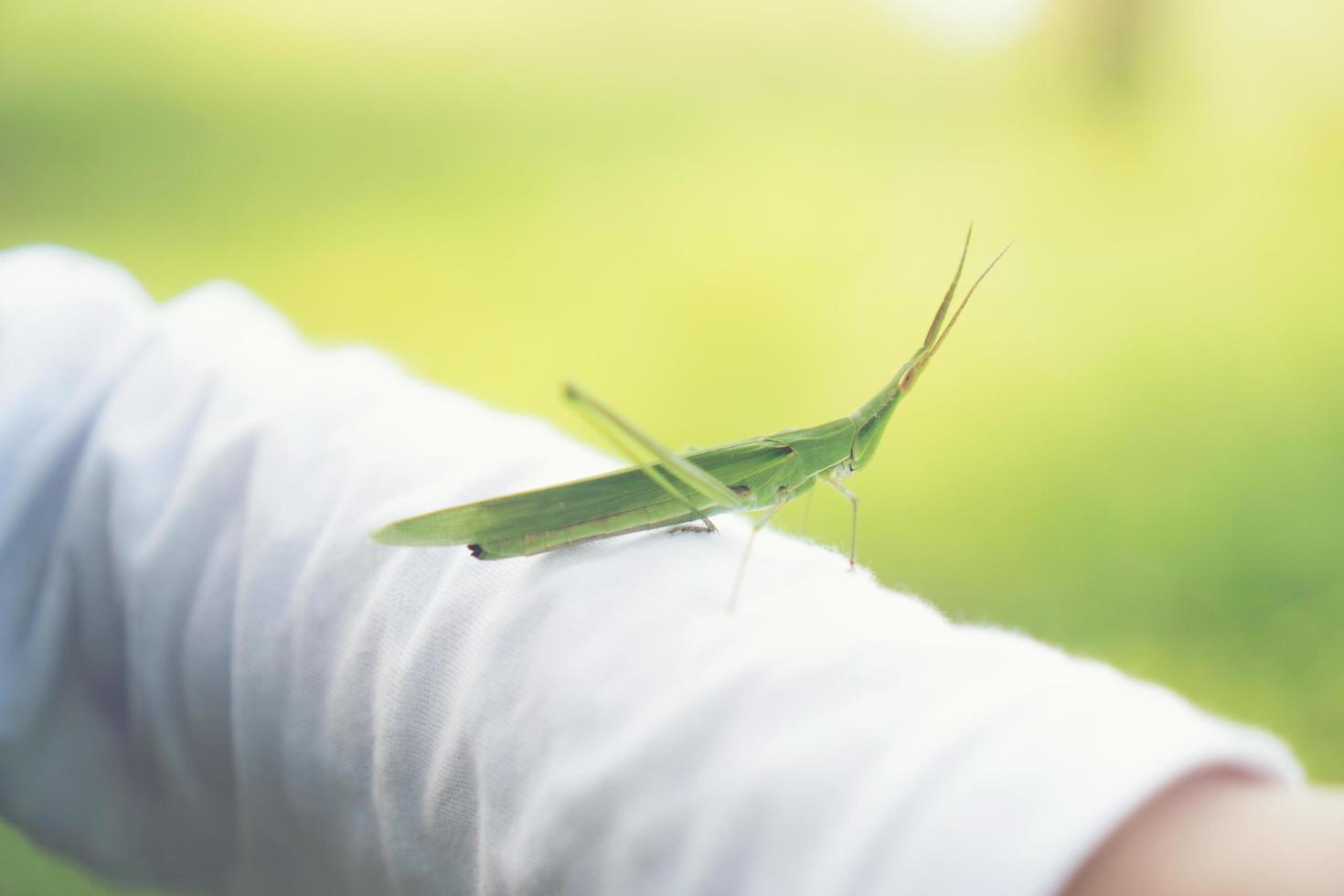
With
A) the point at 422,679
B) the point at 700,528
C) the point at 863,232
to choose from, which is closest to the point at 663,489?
the point at 700,528

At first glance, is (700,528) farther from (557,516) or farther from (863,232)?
(863,232)

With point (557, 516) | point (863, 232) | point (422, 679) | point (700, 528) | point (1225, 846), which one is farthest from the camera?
point (863, 232)

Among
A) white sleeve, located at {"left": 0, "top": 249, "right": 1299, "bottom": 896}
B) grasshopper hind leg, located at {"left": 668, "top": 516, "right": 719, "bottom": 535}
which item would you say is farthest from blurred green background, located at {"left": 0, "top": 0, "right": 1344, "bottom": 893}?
grasshopper hind leg, located at {"left": 668, "top": 516, "right": 719, "bottom": 535}

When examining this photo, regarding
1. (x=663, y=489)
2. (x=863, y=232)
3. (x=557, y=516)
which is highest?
(x=863, y=232)

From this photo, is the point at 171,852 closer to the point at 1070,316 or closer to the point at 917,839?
the point at 917,839

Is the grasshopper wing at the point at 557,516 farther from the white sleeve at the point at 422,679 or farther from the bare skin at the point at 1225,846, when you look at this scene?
the bare skin at the point at 1225,846

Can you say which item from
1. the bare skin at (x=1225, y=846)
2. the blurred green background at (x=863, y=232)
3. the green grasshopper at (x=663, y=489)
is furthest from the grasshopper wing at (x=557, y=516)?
the blurred green background at (x=863, y=232)

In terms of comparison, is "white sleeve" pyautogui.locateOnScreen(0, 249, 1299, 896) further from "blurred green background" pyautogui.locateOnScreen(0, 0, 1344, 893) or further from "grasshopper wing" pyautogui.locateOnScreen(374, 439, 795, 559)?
"blurred green background" pyautogui.locateOnScreen(0, 0, 1344, 893)
